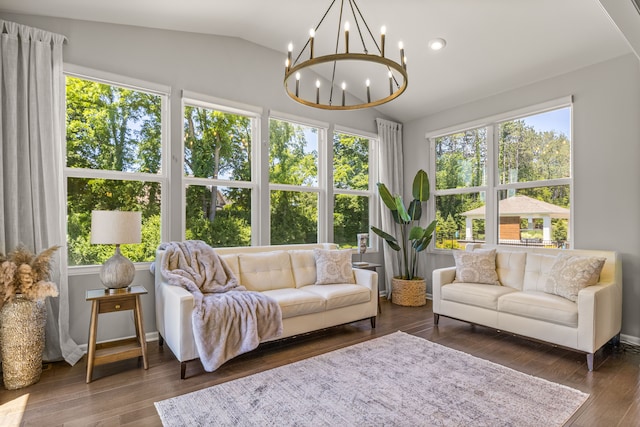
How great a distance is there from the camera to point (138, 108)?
3590mm

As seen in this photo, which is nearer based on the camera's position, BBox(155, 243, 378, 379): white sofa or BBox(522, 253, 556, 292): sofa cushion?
BBox(155, 243, 378, 379): white sofa

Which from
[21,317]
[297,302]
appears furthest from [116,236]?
[297,302]

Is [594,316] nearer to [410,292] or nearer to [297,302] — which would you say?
[410,292]

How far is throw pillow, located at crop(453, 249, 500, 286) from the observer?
153 inches

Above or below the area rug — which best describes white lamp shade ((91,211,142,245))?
above

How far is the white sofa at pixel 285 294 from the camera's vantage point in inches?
107

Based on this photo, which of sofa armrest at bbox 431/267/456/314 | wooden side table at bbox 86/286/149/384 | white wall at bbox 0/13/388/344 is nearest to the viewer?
wooden side table at bbox 86/286/149/384

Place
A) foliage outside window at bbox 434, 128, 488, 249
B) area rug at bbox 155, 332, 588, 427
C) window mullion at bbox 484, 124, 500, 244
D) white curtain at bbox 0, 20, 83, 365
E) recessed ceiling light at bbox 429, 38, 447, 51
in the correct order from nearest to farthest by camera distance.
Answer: area rug at bbox 155, 332, 588, 427
white curtain at bbox 0, 20, 83, 365
recessed ceiling light at bbox 429, 38, 447, 51
window mullion at bbox 484, 124, 500, 244
foliage outside window at bbox 434, 128, 488, 249

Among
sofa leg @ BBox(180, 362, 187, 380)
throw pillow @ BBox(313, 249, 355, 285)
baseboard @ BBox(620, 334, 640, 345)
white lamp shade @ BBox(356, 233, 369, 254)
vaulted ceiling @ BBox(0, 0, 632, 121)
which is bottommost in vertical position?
baseboard @ BBox(620, 334, 640, 345)

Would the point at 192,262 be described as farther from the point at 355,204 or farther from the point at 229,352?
the point at 355,204

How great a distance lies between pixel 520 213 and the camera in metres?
4.39

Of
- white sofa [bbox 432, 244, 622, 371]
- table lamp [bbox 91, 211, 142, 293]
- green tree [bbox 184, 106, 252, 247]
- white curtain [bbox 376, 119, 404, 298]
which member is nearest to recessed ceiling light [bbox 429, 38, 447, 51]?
white curtain [bbox 376, 119, 404, 298]

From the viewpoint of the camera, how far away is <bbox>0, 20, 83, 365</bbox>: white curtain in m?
2.82

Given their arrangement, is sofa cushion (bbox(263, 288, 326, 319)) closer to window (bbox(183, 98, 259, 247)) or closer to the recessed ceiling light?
window (bbox(183, 98, 259, 247))
